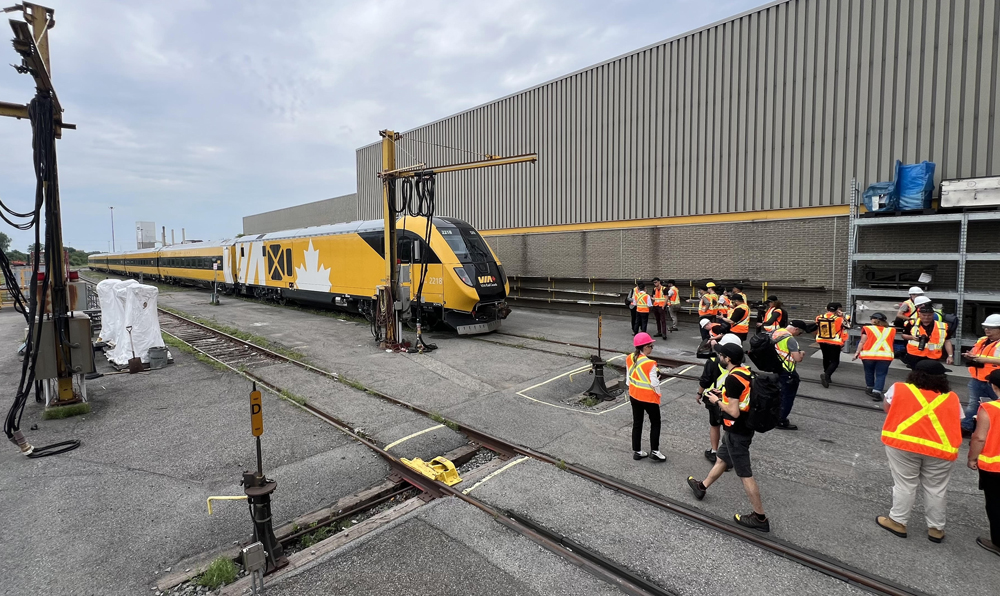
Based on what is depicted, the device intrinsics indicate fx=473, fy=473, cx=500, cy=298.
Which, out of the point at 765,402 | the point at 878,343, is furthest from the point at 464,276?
the point at 765,402

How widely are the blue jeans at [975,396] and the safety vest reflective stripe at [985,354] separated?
0.40 ft

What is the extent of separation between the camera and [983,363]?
217 inches

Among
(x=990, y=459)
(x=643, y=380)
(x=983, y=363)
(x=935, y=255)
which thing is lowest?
(x=990, y=459)

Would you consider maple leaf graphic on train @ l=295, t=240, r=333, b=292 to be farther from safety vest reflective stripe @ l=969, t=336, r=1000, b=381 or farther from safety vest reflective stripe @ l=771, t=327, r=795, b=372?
Answer: safety vest reflective stripe @ l=969, t=336, r=1000, b=381

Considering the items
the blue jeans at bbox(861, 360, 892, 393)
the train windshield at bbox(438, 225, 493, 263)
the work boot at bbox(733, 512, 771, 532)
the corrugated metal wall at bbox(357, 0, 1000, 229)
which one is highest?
the corrugated metal wall at bbox(357, 0, 1000, 229)

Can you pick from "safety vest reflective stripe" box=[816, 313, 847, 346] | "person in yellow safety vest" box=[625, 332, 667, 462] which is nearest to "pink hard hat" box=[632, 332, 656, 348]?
"person in yellow safety vest" box=[625, 332, 667, 462]

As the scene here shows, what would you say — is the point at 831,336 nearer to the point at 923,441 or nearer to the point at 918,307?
the point at 918,307

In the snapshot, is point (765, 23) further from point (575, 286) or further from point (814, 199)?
point (575, 286)

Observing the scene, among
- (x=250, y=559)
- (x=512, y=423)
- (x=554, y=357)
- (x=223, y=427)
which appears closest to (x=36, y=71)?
(x=223, y=427)

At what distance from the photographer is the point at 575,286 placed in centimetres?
1850

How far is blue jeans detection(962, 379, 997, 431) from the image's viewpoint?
19.1 feet

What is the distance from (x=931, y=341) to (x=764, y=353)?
3.47 metres

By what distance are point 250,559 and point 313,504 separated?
1.43m

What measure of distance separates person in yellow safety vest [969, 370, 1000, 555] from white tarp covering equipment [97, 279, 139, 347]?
13.1m
